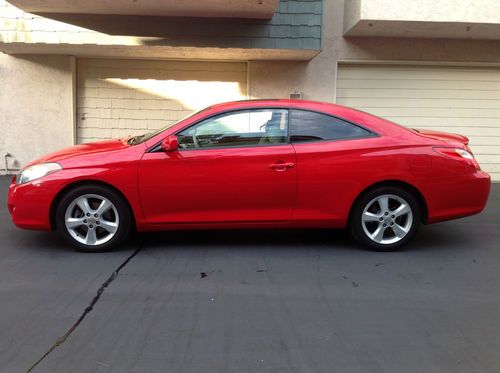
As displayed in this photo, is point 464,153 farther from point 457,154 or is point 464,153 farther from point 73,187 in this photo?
point 73,187

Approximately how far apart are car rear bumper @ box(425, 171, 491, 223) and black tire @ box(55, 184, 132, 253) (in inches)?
123

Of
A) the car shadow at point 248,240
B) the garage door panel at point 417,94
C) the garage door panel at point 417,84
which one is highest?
the garage door panel at point 417,84

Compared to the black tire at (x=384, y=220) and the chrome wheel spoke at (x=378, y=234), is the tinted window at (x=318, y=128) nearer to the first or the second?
the black tire at (x=384, y=220)

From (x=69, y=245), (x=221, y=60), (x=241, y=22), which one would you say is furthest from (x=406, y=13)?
(x=69, y=245)

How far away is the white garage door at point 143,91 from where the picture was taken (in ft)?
32.2

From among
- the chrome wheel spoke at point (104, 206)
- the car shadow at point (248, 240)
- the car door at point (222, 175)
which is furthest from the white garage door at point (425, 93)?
the chrome wheel spoke at point (104, 206)

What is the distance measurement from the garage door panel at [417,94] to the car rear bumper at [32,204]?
647cm

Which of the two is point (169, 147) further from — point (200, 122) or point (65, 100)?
point (65, 100)

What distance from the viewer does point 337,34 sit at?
31.6ft

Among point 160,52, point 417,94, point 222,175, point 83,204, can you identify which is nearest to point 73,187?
point 83,204

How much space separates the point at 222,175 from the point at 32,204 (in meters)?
1.92

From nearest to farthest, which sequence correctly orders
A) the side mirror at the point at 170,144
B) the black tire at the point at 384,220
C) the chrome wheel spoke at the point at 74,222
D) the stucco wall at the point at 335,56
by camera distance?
the side mirror at the point at 170,144 < the chrome wheel spoke at the point at 74,222 < the black tire at the point at 384,220 < the stucco wall at the point at 335,56

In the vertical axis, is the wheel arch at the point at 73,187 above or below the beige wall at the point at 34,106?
below

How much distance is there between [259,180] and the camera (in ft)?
16.7
